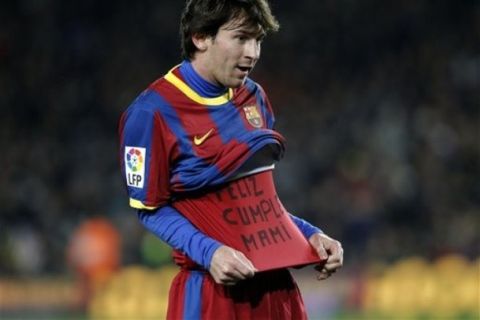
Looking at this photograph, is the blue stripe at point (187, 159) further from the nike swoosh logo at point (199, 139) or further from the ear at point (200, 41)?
the ear at point (200, 41)

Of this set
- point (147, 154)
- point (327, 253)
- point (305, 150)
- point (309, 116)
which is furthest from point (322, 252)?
point (309, 116)

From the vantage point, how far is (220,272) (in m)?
3.64

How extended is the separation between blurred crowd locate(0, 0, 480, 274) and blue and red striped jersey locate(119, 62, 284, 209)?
8164 mm

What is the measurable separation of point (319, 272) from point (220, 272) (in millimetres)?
468

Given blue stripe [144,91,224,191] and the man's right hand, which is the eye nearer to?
blue stripe [144,91,224,191]

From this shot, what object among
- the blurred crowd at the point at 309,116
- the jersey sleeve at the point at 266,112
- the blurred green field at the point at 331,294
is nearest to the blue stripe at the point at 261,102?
the jersey sleeve at the point at 266,112

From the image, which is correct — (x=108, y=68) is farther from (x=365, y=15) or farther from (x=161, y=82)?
(x=161, y=82)

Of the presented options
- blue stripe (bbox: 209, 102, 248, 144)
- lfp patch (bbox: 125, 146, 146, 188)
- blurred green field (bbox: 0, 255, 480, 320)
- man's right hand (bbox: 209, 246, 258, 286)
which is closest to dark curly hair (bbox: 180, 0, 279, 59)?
blue stripe (bbox: 209, 102, 248, 144)

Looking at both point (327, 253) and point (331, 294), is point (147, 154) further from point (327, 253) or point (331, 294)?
point (331, 294)

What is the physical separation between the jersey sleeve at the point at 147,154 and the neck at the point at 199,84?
161mm

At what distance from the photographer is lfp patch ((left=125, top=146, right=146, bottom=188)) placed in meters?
3.82

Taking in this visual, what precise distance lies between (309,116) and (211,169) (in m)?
11.1

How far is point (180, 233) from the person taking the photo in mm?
3795

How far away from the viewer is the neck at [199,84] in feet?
12.8
